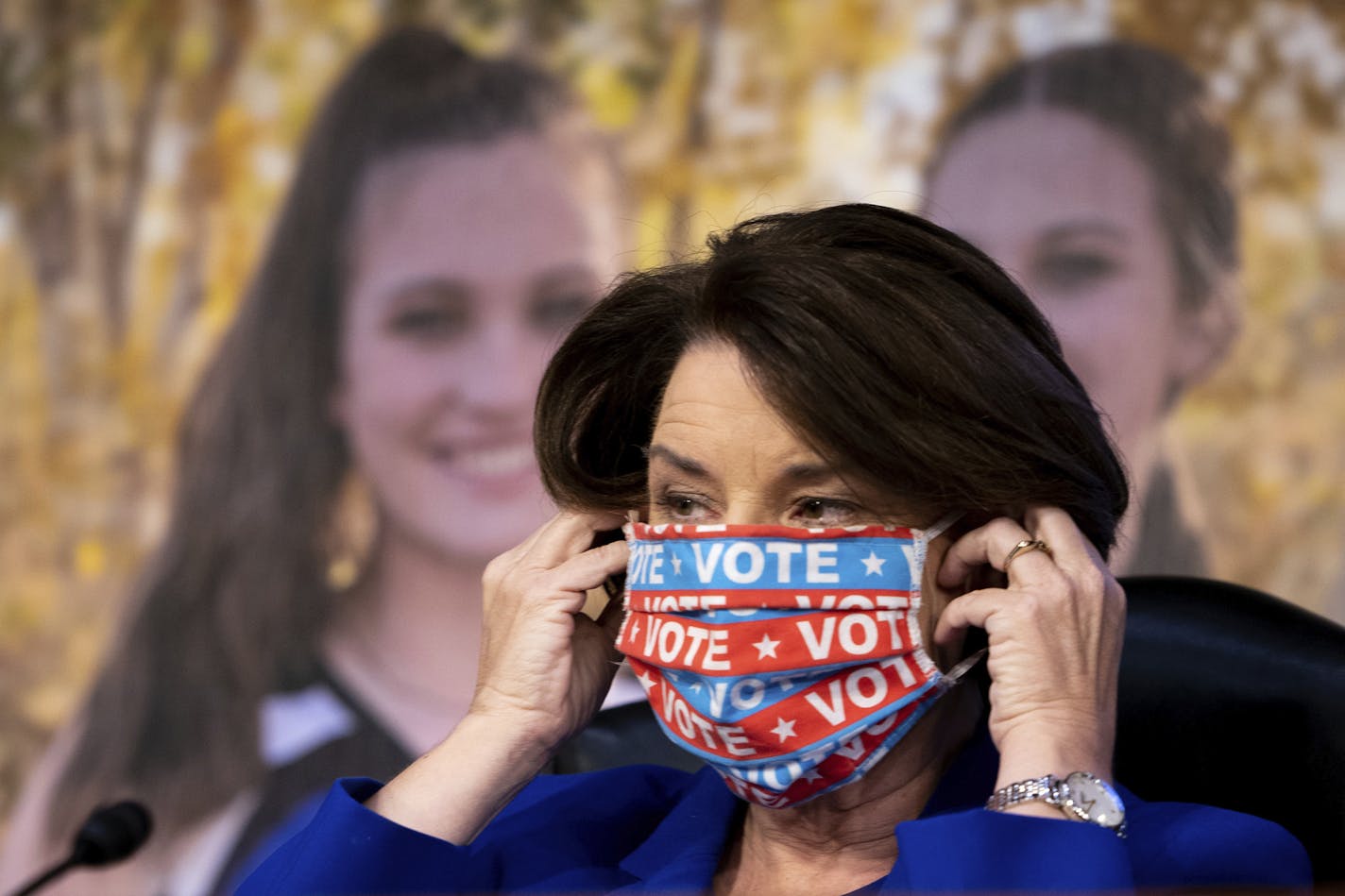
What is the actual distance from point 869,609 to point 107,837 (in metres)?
1.24

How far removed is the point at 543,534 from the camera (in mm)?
1938

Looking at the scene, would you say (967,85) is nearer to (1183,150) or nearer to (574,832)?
(1183,150)

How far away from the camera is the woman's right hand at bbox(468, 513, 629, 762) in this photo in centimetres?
183

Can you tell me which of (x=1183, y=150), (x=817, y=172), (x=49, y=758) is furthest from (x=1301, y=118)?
(x=49, y=758)

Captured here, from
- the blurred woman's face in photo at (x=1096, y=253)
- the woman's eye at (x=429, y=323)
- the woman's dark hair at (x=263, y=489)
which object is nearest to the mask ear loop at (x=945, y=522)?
the blurred woman's face in photo at (x=1096, y=253)

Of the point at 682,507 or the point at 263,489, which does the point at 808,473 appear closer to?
the point at 682,507

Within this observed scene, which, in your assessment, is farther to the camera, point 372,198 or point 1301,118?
point 372,198

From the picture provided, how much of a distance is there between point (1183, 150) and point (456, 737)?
2.70m

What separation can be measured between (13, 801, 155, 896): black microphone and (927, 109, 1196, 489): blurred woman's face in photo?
2.38 meters

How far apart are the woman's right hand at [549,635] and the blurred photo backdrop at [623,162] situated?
1987mm

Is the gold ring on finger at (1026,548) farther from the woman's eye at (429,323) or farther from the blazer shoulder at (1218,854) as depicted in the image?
the woman's eye at (429,323)

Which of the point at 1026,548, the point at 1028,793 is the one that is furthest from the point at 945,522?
the point at 1028,793

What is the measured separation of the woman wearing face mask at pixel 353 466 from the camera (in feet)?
12.5

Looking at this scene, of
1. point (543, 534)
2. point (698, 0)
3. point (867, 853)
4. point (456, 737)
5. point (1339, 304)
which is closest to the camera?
point (867, 853)
